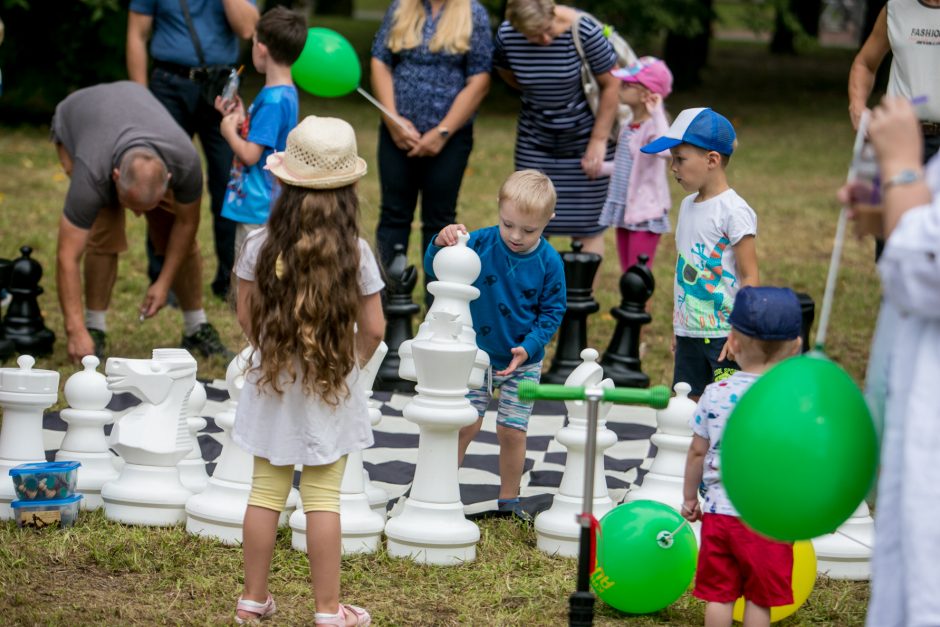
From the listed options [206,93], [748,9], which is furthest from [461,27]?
[748,9]

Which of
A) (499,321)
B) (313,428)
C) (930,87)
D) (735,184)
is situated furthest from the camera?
(735,184)

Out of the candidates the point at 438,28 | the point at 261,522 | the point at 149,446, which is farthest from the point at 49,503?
the point at 438,28

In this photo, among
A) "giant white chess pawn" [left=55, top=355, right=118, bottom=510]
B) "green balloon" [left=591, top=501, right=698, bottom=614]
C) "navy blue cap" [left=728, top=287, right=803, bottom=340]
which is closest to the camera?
"navy blue cap" [left=728, top=287, right=803, bottom=340]

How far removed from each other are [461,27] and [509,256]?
6.18 feet

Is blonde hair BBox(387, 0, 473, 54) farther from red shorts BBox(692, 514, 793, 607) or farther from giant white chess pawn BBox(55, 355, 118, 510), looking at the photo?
red shorts BBox(692, 514, 793, 607)

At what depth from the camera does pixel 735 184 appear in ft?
35.1

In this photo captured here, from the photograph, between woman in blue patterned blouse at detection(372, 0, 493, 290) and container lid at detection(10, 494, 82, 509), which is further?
woman in blue patterned blouse at detection(372, 0, 493, 290)

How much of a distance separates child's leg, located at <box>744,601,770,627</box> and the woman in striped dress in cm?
288

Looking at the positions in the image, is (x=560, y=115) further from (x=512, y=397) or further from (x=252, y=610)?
(x=252, y=610)

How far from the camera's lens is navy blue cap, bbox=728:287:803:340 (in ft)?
8.75

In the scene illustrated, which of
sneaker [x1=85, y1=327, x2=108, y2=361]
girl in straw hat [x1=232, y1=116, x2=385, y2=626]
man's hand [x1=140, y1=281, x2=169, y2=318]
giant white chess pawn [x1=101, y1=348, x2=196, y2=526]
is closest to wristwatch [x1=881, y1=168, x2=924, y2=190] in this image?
girl in straw hat [x1=232, y1=116, x2=385, y2=626]

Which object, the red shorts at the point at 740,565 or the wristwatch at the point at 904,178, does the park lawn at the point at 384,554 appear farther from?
the wristwatch at the point at 904,178

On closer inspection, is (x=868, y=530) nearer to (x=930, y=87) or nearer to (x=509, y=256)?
(x=509, y=256)

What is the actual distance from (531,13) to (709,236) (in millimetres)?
1889
